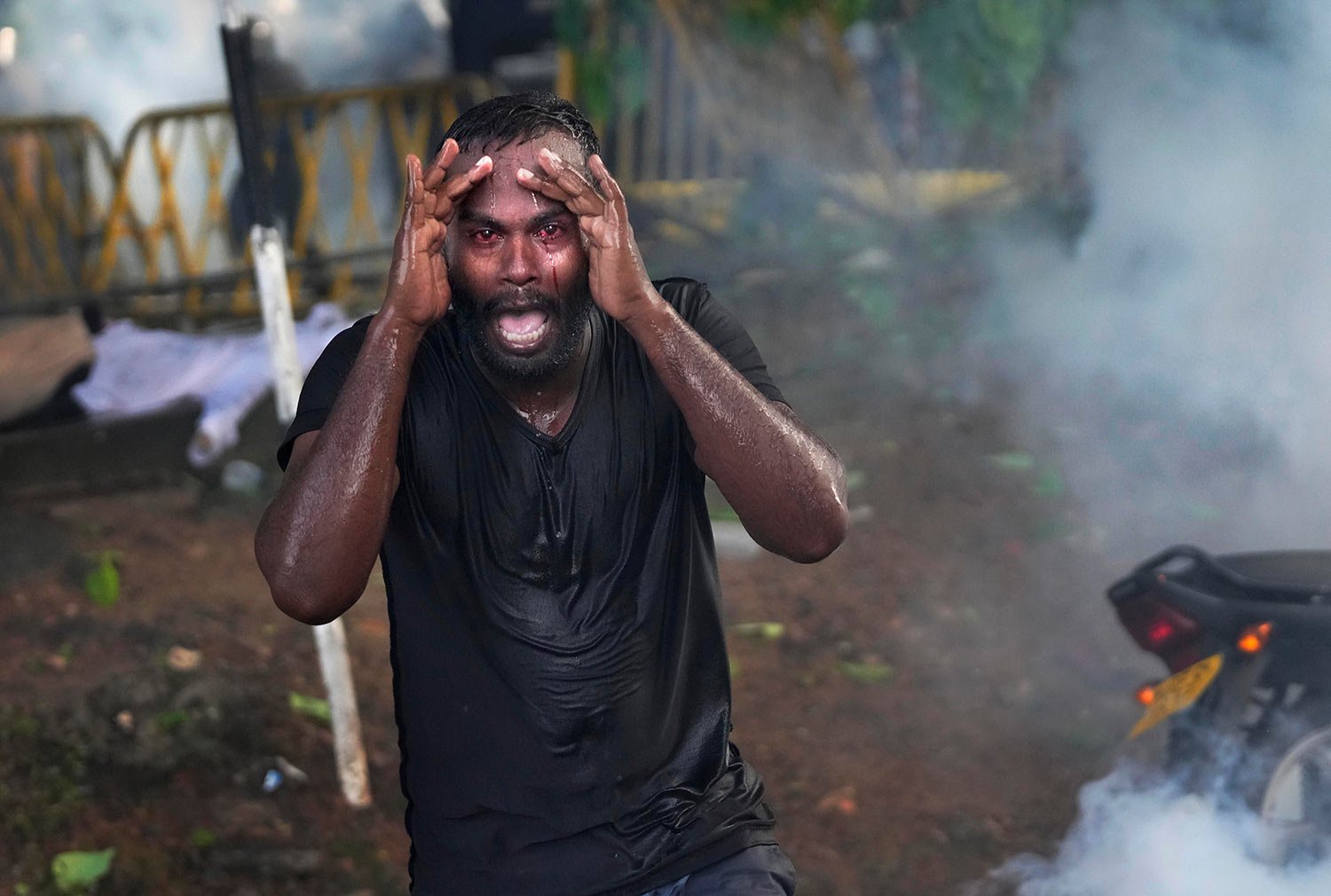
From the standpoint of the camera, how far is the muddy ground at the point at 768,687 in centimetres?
403

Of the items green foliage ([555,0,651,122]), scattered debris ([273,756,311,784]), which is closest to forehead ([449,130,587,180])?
scattered debris ([273,756,311,784])

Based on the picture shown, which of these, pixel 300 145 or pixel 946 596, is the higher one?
pixel 300 145

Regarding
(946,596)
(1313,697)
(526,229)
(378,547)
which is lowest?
(946,596)

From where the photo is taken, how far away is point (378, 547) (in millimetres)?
2201

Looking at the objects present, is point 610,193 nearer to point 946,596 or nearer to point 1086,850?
point 1086,850

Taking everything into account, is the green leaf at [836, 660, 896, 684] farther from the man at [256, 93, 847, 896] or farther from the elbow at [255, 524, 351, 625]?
the elbow at [255, 524, 351, 625]

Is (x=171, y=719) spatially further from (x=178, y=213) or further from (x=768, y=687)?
Result: (x=178, y=213)

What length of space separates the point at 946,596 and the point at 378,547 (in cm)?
379

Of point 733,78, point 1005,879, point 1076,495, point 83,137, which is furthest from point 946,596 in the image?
point 83,137

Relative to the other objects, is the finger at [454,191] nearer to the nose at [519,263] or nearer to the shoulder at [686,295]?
the nose at [519,263]

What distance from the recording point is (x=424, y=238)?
2.15 metres

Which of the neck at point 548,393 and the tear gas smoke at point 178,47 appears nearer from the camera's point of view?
the neck at point 548,393

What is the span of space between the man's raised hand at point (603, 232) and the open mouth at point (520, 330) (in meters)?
0.11

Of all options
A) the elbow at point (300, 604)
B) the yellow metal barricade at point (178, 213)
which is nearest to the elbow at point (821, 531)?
the elbow at point (300, 604)
